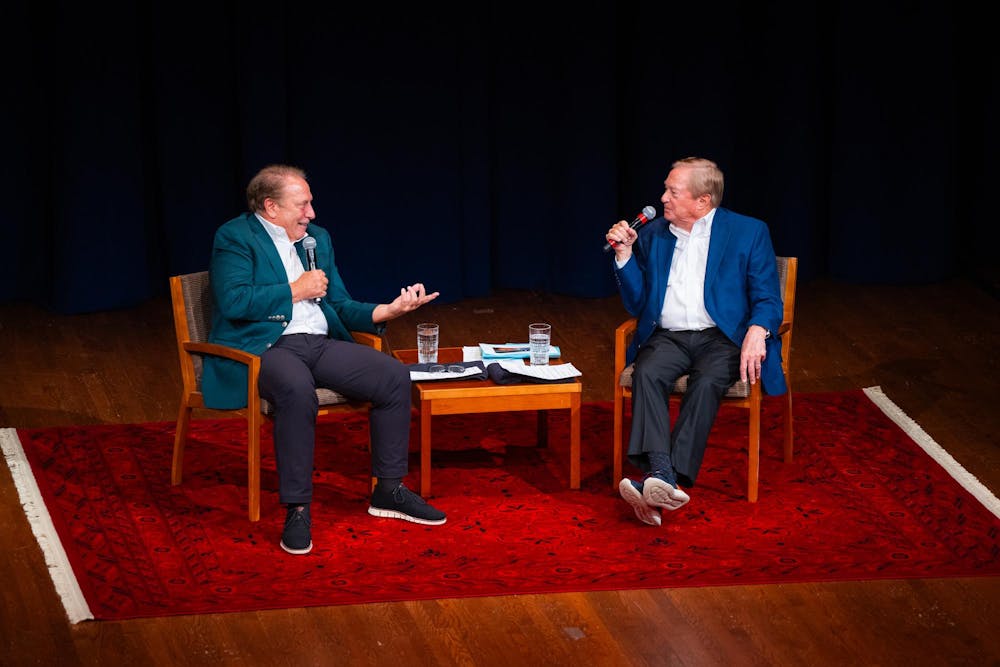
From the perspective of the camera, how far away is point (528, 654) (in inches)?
162

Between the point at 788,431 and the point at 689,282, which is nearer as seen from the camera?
the point at 689,282

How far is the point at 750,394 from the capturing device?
509 centimetres

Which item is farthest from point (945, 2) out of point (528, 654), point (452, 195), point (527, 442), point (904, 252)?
point (528, 654)

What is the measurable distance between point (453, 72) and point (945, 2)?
8.22 feet

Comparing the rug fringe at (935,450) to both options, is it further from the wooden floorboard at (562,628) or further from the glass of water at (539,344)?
the glass of water at (539,344)

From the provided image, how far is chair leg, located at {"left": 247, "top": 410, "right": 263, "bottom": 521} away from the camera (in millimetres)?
4879

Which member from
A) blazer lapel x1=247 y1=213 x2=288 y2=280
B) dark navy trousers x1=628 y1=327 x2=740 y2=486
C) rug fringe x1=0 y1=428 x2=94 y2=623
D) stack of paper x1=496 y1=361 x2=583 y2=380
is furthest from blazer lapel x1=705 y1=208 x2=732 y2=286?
rug fringe x1=0 y1=428 x2=94 y2=623

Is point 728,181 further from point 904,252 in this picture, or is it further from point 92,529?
point 92,529

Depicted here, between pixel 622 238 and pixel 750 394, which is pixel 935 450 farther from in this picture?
pixel 622 238

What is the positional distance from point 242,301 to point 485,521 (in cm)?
106

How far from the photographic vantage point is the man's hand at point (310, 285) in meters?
4.98

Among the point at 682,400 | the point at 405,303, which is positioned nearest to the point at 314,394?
the point at 405,303

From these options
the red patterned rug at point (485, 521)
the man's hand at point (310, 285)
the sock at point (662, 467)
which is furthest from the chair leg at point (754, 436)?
the man's hand at point (310, 285)

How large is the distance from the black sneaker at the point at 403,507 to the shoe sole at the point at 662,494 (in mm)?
662
